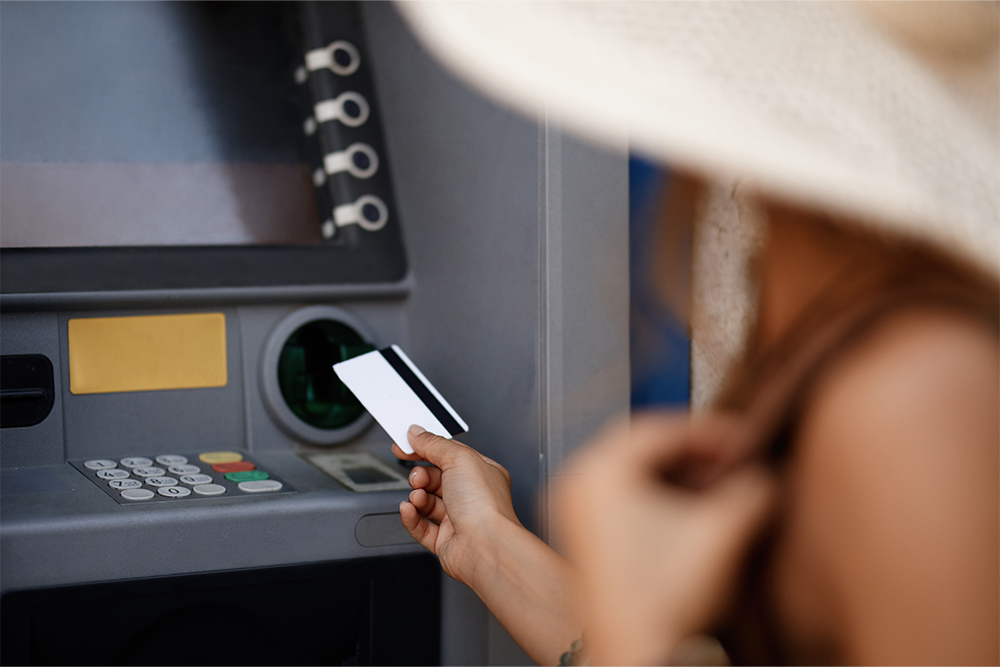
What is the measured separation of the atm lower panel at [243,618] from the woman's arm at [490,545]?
0.08 metres

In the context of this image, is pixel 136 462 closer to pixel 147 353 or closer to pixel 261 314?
pixel 147 353

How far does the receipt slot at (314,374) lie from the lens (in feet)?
4.09

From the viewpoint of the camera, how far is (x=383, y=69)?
1.40m

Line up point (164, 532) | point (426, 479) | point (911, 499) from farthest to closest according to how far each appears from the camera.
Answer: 1. point (426, 479)
2. point (164, 532)
3. point (911, 499)

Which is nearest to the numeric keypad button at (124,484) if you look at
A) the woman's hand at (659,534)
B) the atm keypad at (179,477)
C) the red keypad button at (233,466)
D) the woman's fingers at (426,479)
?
the atm keypad at (179,477)

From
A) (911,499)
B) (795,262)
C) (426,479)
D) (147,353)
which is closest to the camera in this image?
(911,499)

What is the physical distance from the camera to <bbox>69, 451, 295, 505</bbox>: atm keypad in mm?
1022

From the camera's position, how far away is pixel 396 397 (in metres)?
1.11

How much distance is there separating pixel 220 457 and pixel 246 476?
10 cm

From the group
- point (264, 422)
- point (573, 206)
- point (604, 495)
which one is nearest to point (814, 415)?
point (604, 495)

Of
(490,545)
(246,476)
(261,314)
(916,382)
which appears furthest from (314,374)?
(916,382)

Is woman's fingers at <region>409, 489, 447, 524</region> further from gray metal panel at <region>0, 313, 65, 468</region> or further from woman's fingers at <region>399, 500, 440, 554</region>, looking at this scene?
gray metal panel at <region>0, 313, 65, 468</region>

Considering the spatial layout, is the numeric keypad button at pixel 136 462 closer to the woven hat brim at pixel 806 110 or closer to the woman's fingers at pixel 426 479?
the woman's fingers at pixel 426 479

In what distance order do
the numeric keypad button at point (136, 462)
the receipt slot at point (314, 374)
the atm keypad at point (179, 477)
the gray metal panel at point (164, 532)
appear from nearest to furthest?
1. the gray metal panel at point (164, 532)
2. the atm keypad at point (179, 477)
3. the numeric keypad button at point (136, 462)
4. the receipt slot at point (314, 374)
